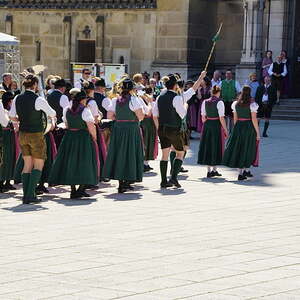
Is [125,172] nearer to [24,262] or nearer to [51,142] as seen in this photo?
[51,142]

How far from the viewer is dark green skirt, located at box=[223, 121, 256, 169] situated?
16375 millimetres

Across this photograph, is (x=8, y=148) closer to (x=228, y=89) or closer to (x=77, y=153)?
(x=77, y=153)

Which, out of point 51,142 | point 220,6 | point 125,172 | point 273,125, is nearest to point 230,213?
point 125,172

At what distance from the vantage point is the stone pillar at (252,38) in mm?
29781

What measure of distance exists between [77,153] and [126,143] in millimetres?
1010

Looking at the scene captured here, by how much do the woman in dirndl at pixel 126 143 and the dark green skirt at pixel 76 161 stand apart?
0.67 metres

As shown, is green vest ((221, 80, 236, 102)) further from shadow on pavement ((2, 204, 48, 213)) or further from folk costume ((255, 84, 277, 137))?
shadow on pavement ((2, 204, 48, 213))

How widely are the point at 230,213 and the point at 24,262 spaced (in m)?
3.99

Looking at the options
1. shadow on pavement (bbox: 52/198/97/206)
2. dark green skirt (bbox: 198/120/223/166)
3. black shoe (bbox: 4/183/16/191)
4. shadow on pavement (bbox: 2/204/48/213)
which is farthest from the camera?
dark green skirt (bbox: 198/120/223/166)

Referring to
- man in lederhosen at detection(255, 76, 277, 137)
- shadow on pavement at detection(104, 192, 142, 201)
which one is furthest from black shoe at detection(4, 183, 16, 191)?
man in lederhosen at detection(255, 76, 277, 137)

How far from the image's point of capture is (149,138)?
1775 centimetres

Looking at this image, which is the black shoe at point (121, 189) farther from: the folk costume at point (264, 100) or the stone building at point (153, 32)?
the stone building at point (153, 32)

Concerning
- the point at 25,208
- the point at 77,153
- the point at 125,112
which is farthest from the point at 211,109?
the point at 25,208

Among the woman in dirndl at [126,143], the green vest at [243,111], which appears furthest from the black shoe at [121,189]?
the green vest at [243,111]
